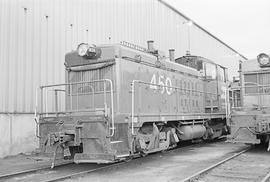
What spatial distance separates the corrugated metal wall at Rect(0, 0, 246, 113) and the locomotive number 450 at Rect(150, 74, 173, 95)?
488 centimetres

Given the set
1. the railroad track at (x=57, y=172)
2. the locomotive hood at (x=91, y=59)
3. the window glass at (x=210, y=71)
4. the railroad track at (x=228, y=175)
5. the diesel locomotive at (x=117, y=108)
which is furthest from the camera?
the window glass at (x=210, y=71)

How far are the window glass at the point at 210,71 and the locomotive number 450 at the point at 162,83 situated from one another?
382 centimetres

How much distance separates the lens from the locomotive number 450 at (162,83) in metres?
10.2

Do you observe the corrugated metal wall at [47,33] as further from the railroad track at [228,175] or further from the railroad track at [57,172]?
the railroad track at [228,175]

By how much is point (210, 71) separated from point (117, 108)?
7232 millimetres

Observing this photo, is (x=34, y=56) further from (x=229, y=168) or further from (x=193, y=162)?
(x=229, y=168)

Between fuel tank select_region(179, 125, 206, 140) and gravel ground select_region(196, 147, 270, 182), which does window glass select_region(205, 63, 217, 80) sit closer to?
fuel tank select_region(179, 125, 206, 140)

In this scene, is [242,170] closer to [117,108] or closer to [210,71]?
[117,108]

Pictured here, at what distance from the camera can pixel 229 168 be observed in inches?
330

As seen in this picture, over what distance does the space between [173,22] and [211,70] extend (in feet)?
28.9

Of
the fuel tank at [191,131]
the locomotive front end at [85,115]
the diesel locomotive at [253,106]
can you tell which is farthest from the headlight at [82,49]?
the diesel locomotive at [253,106]

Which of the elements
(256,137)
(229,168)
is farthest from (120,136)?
(256,137)

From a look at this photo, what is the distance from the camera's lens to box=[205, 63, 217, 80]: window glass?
1451 cm

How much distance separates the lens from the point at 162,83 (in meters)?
10.8
